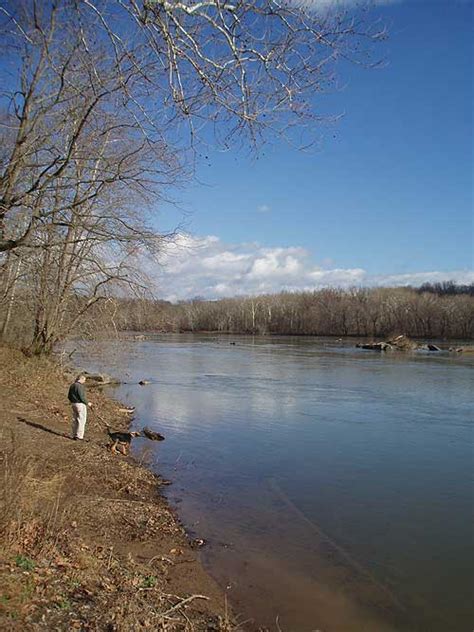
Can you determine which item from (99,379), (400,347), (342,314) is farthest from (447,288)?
(99,379)

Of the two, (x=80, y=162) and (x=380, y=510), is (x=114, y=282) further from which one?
(x=380, y=510)

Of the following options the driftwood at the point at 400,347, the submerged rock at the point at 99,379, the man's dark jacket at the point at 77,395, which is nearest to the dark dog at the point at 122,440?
the man's dark jacket at the point at 77,395

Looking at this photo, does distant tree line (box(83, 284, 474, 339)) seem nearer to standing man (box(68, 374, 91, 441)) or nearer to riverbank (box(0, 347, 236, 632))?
standing man (box(68, 374, 91, 441))

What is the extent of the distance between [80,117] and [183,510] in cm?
674

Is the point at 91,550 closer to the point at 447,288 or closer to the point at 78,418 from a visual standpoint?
the point at 78,418

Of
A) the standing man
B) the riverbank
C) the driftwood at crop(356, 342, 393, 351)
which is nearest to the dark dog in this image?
the riverbank

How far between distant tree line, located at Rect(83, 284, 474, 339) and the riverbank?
62591 mm

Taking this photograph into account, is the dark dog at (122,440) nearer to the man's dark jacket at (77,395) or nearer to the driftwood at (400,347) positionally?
the man's dark jacket at (77,395)

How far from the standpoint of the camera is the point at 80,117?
734 centimetres

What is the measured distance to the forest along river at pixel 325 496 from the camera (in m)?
7.15

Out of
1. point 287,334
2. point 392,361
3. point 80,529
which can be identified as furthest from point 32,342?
point 287,334

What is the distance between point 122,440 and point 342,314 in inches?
3307

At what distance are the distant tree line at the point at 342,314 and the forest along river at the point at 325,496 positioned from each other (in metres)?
53.2

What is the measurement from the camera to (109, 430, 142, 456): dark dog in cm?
1305
